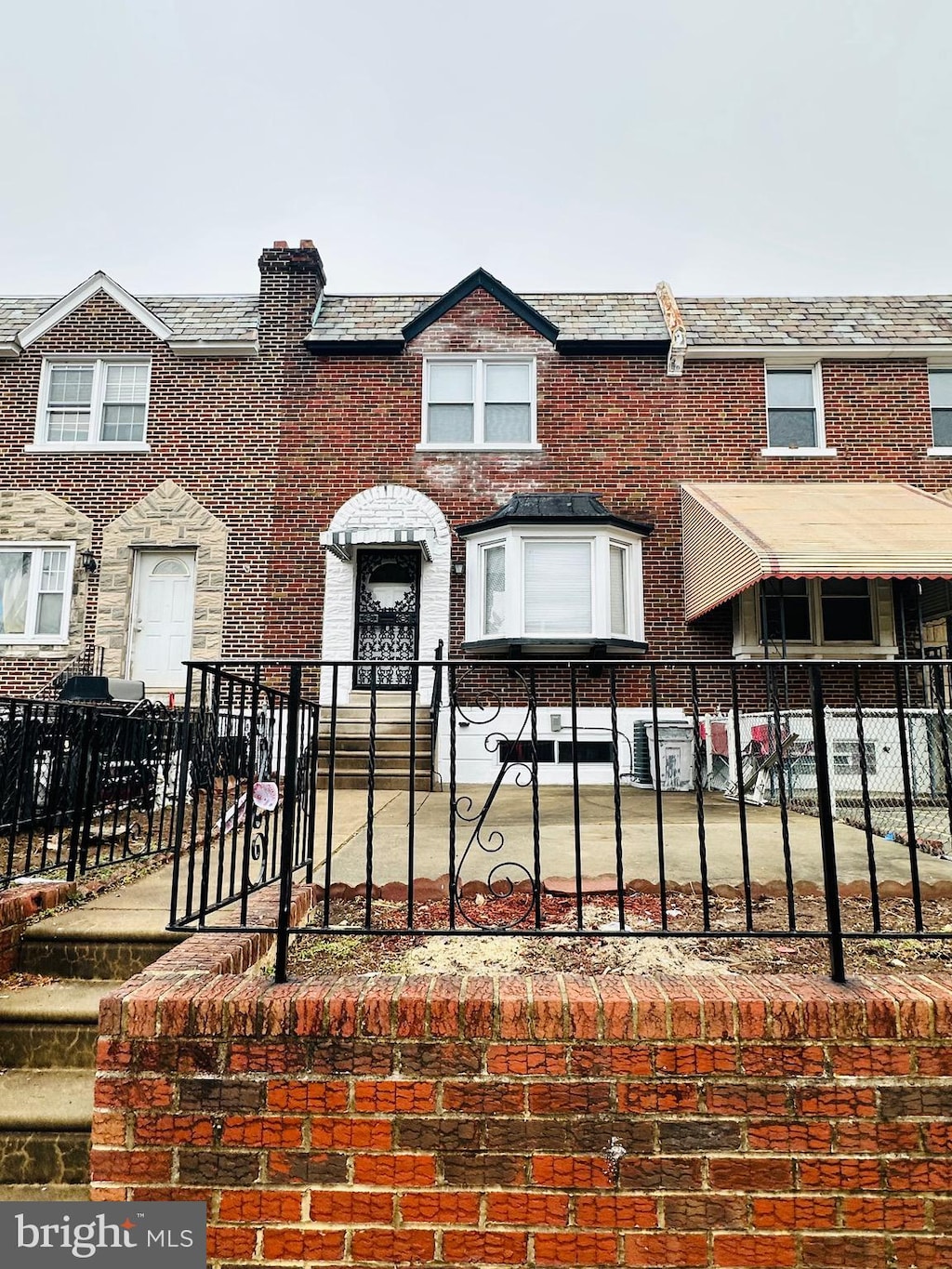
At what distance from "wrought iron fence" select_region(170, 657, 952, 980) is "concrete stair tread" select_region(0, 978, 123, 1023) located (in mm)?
572

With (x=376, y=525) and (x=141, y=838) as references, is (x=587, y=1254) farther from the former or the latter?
(x=376, y=525)

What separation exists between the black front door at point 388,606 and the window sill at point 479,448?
1.77 m

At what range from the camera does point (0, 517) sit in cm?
1226

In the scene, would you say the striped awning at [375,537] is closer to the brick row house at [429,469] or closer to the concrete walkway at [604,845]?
the brick row house at [429,469]

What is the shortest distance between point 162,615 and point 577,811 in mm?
10844

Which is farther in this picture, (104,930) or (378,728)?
(378,728)

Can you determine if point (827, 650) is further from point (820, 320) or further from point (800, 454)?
point (820, 320)

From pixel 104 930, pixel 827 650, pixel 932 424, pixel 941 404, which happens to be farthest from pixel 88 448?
pixel 941 404

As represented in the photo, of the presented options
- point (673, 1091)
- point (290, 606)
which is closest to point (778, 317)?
point (290, 606)

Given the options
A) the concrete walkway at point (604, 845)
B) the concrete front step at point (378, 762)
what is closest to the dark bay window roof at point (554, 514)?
the concrete front step at point (378, 762)

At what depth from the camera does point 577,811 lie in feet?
9.63

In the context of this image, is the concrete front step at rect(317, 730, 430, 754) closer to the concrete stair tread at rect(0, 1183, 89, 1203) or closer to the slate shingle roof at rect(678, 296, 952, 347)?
the concrete stair tread at rect(0, 1183, 89, 1203)

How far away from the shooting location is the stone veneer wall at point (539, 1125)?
2.31m

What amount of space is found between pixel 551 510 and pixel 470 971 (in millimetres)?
9246
